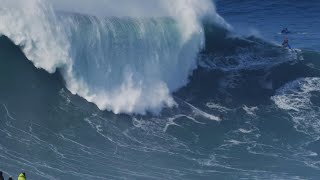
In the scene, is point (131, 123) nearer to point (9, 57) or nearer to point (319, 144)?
point (9, 57)

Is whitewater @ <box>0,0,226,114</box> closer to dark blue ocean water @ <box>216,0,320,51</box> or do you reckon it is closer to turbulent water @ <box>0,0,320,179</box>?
turbulent water @ <box>0,0,320,179</box>

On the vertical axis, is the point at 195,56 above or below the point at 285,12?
below

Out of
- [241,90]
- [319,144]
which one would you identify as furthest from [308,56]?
[319,144]

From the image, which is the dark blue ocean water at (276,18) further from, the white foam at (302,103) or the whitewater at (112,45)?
the whitewater at (112,45)

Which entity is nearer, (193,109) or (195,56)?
(193,109)

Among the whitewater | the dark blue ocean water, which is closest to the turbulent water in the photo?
the whitewater

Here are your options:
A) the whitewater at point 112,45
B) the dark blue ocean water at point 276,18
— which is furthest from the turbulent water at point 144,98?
the dark blue ocean water at point 276,18
